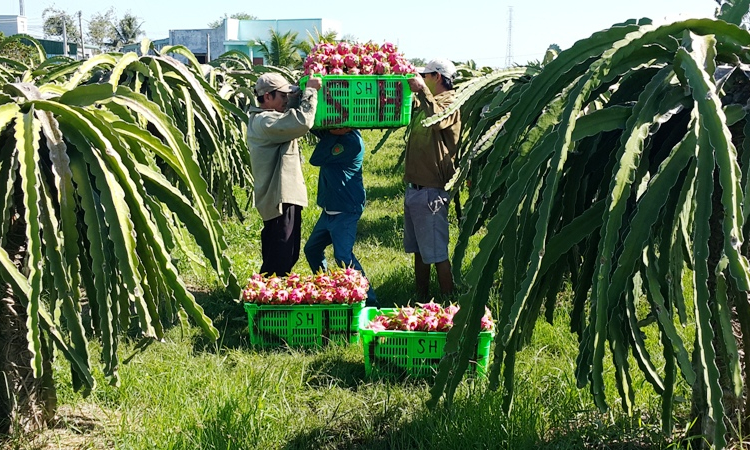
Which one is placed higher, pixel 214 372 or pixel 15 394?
pixel 15 394

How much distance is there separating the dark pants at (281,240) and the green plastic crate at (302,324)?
3.12 ft

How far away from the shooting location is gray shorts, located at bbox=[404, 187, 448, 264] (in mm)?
6312

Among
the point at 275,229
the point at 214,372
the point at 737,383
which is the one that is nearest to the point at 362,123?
the point at 275,229

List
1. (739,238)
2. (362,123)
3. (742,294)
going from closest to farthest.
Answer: (739,238), (742,294), (362,123)

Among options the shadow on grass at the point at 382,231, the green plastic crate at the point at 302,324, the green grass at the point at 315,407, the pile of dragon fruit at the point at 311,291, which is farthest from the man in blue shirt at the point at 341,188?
the shadow on grass at the point at 382,231

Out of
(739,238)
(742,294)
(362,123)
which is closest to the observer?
(739,238)

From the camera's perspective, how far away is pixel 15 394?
3.57 m

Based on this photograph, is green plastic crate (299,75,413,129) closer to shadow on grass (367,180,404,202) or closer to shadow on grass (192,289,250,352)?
shadow on grass (192,289,250,352)

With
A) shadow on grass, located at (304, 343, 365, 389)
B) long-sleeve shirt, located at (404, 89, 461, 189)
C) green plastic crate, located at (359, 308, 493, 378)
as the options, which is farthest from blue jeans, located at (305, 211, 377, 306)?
green plastic crate, located at (359, 308, 493, 378)

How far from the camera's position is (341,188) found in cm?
643

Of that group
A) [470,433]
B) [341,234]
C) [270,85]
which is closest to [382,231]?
[341,234]

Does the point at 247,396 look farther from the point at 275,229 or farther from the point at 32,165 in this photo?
the point at 275,229

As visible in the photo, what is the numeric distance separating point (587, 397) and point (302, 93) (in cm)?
323

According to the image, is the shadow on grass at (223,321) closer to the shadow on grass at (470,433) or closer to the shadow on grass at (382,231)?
the shadow on grass at (470,433)
